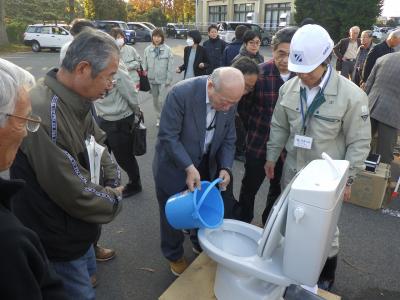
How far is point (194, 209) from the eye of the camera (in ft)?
6.27

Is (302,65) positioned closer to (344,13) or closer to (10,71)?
(10,71)

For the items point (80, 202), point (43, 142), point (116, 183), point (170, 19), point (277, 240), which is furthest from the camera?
point (170, 19)

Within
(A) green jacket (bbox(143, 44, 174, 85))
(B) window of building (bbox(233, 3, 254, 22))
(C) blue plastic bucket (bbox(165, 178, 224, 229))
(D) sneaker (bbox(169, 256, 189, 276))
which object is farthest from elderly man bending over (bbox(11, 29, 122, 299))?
(B) window of building (bbox(233, 3, 254, 22))

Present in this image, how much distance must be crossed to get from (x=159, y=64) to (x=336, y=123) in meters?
4.19

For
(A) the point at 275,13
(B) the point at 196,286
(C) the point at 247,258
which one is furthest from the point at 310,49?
(A) the point at 275,13

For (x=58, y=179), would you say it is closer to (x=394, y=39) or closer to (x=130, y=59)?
(x=130, y=59)

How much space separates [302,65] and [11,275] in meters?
1.71

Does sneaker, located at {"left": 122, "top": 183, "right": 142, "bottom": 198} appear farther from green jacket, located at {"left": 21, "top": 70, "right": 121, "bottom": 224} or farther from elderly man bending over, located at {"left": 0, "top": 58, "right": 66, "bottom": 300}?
elderly man bending over, located at {"left": 0, "top": 58, "right": 66, "bottom": 300}

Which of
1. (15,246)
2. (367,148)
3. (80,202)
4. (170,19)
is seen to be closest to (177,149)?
(80,202)

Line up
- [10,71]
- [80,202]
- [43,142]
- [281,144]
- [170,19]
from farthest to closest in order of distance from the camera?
[170,19] → [281,144] → [80,202] → [43,142] → [10,71]

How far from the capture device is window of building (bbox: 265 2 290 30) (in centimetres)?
2802

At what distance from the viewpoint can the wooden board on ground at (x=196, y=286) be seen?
2.06m

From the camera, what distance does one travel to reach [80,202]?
1460 millimetres

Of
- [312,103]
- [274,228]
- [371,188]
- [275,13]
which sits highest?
[275,13]
